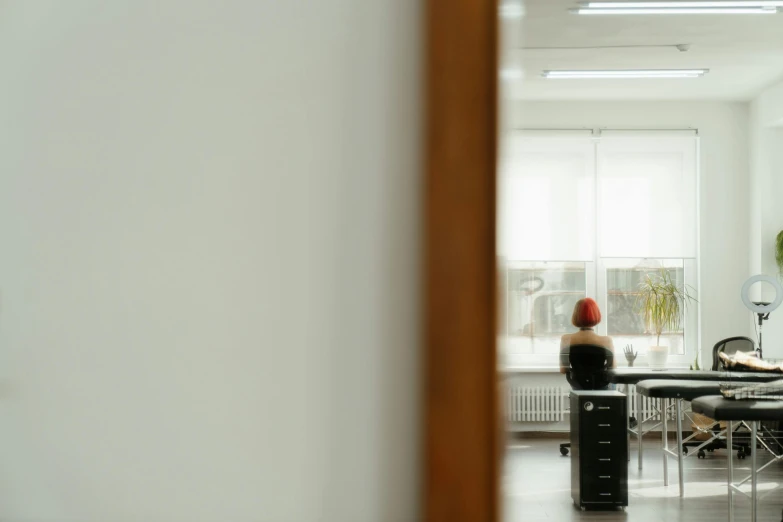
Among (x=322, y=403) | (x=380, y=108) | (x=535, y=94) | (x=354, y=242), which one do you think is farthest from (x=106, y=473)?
(x=535, y=94)

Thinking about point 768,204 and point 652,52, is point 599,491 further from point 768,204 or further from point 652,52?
point 768,204

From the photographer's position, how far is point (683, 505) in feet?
15.3

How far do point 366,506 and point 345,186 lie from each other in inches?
15.3

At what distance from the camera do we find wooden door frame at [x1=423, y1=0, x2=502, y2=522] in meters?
0.87

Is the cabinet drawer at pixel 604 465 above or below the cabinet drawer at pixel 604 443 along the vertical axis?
below

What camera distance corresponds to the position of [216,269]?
944 millimetres

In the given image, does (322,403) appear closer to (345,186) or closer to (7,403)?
(345,186)

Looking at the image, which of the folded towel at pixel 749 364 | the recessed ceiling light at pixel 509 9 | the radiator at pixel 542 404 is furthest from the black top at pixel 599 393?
the recessed ceiling light at pixel 509 9

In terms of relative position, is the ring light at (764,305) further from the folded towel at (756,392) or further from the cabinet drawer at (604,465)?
the cabinet drawer at (604,465)

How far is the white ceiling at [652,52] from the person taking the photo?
5.05 m

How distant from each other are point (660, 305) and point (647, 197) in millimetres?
1068

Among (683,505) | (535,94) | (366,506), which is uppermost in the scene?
(535,94)

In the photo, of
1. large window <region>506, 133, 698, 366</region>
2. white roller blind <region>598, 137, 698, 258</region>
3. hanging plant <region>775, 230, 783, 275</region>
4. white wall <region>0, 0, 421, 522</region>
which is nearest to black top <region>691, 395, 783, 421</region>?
hanging plant <region>775, 230, 783, 275</region>

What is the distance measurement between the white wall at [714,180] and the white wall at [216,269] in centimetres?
662
